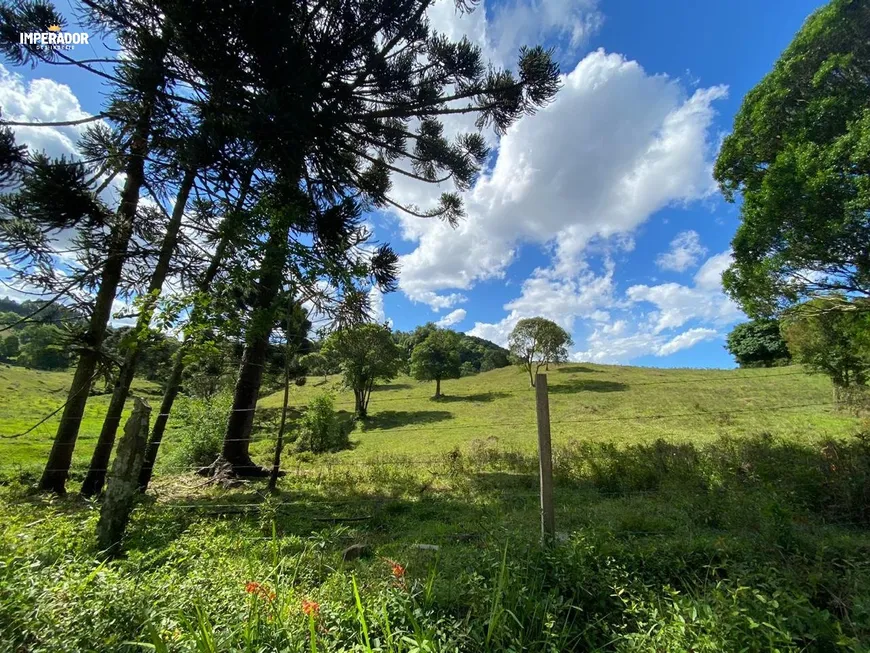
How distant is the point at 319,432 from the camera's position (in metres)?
13.8

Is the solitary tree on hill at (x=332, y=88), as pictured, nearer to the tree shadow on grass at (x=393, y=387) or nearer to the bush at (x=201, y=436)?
the bush at (x=201, y=436)

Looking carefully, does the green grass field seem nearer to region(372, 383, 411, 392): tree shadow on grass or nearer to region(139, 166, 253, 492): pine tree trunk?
region(139, 166, 253, 492): pine tree trunk

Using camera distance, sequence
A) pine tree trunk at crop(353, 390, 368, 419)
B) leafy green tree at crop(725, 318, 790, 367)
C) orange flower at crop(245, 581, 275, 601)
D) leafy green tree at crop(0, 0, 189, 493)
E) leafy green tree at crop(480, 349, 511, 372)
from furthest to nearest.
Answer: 1. leafy green tree at crop(480, 349, 511, 372)
2. leafy green tree at crop(725, 318, 790, 367)
3. pine tree trunk at crop(353, 390, 368, 419)
4. leafy green tree at crop(0, 0, 189, 493)
5. orange flower at crop(245, 581, 275, 601)

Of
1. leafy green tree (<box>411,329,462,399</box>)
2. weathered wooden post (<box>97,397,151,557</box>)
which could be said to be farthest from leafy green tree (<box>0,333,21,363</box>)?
weathered wooden post (<box>97,397,151,557</box>)

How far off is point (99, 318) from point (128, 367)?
1.54m

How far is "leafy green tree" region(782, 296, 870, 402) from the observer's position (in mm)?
7969

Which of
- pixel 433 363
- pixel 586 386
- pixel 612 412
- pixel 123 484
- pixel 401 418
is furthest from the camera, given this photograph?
pixel 433 363

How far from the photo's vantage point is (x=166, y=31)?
5.48 meters

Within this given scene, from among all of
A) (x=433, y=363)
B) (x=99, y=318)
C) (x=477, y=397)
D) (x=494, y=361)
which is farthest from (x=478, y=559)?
(x=494, y=361)

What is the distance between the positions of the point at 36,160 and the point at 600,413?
63.5 feet

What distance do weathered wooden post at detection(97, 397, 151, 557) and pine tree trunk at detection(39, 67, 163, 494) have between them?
3.04 metres

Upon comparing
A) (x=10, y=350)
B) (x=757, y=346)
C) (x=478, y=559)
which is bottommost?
(x=478, y=559)

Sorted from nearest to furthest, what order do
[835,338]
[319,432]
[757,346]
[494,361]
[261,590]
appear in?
[261,590], [835,338], [319,432], [757,346], [494,361]

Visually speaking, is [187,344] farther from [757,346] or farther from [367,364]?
→ [757,346]
